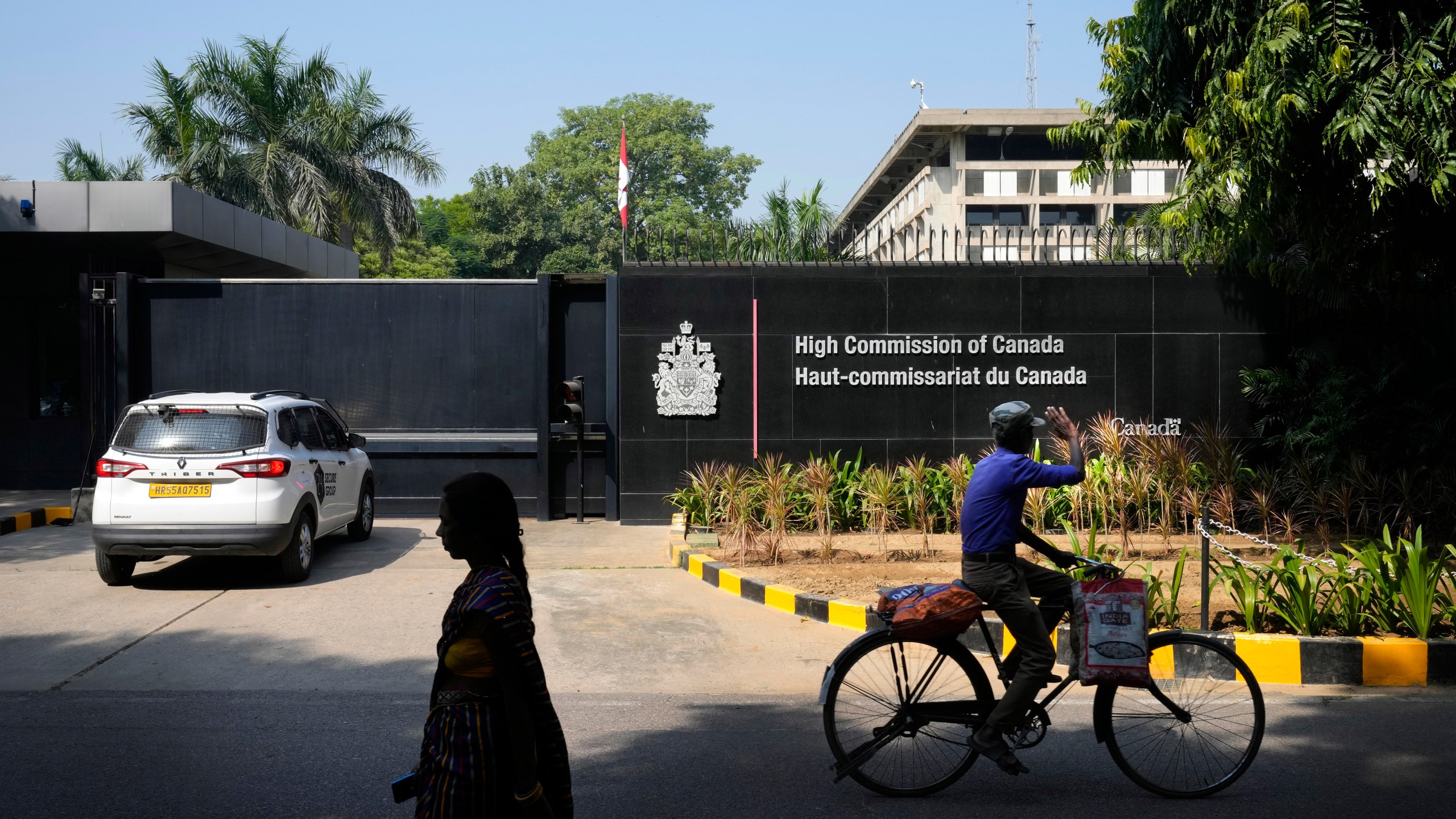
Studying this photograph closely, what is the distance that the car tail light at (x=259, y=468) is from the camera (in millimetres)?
9477

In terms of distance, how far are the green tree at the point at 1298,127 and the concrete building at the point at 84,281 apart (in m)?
11.3

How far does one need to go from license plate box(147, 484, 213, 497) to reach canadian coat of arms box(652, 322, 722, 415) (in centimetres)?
549

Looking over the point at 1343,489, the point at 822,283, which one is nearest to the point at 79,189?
the point at 822,283

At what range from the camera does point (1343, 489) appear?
11.5m

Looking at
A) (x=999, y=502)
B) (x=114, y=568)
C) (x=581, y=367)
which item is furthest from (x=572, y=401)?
(x=999, y=502)

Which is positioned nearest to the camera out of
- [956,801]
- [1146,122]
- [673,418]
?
[956,801]

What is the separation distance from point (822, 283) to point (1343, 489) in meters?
5.87

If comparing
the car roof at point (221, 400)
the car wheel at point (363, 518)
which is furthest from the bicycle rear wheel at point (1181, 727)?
the car wheel at point (363, 518)

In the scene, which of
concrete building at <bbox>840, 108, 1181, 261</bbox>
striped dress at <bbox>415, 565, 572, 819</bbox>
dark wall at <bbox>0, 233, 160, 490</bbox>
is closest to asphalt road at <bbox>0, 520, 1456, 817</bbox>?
striped dress at <bbox>415, 565, 572, 819</bbox>

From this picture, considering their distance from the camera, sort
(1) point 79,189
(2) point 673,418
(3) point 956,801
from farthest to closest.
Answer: (1) point 79,189 → (2) point 673,418 → (3) point 956,801

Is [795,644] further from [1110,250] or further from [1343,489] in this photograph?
[1110,250]

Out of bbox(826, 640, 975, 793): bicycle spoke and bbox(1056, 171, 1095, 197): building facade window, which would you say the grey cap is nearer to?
bbox(826, 640, 975, 793): bicycle spoke

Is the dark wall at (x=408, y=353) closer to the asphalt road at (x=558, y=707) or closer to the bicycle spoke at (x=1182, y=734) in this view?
the asphalt road at (x=558, y=707)

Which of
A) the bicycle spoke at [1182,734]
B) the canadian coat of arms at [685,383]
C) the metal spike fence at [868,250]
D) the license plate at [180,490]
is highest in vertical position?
the metal spike fence at [868,250]
